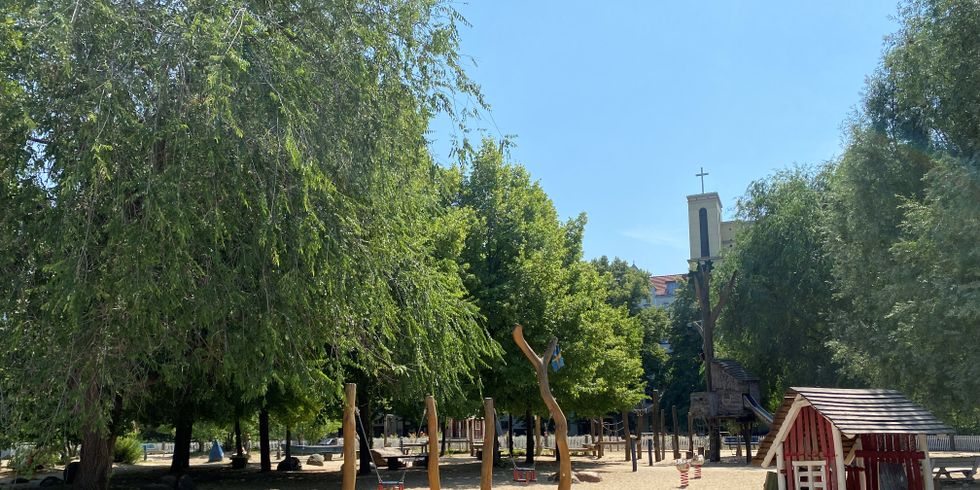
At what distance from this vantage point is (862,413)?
47.2 ft

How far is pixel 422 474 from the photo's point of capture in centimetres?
2925

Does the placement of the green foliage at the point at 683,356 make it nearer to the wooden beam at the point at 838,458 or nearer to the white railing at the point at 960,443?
the white railing at the point at 960,443

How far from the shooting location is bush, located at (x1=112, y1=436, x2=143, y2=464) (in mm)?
39969

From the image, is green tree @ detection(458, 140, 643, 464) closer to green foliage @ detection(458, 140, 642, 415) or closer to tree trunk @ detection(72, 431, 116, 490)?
green foliage @ detection(458, 140, 642, 415)

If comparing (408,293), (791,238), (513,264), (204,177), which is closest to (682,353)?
(791,238)

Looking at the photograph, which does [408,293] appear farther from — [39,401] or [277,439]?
[277,439]

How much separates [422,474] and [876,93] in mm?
18715

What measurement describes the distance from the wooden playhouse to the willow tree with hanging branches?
7685 mm

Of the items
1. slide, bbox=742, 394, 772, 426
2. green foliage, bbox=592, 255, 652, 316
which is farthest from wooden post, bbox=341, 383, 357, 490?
green foliage, bbox=592, 255, 652, 316

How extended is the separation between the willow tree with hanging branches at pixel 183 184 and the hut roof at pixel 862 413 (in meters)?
Result: 7.53

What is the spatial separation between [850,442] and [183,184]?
11.6 m

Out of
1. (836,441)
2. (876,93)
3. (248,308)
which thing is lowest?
(836,441)

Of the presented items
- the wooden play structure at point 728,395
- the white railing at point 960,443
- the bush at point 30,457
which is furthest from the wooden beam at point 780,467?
the white railing at point 960,443

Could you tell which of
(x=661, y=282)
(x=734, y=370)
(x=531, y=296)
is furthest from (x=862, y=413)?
(x=661, y=282)
